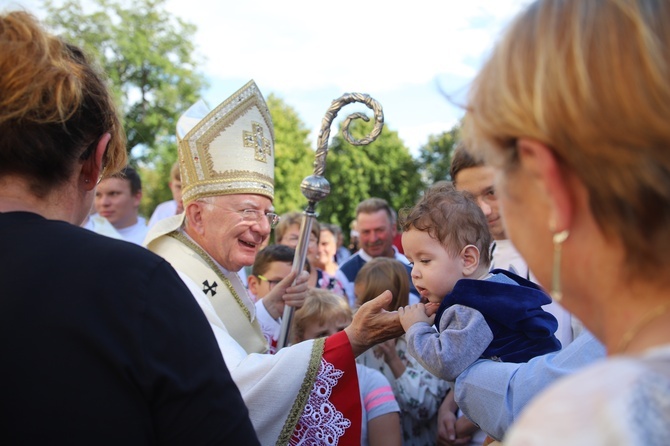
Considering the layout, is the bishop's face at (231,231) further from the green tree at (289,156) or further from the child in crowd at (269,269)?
the green tree at (289,156)

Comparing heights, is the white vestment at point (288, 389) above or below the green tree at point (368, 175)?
below

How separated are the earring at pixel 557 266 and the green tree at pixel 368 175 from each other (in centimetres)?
3571

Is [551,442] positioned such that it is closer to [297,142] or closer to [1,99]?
[1,99]

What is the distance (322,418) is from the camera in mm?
2662

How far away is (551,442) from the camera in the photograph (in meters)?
0.83

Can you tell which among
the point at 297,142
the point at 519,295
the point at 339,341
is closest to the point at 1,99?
the point at 339,341

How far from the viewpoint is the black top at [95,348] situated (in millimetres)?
1463

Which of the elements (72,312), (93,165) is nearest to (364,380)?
(93,165)

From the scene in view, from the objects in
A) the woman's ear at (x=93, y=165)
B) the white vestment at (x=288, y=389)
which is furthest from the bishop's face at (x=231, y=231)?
the woman's ear at (x=93, y=165)

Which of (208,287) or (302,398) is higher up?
(208,287)

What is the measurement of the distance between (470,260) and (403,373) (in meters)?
1.77

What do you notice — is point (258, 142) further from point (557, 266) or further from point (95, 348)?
point (557, 266)

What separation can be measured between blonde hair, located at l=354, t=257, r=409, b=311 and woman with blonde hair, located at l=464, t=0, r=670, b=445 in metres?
3.45

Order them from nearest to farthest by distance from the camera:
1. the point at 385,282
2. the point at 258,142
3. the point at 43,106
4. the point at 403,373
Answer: the point at 43,106, the point at 258,142, the point at 403,373, the point at 385,282
